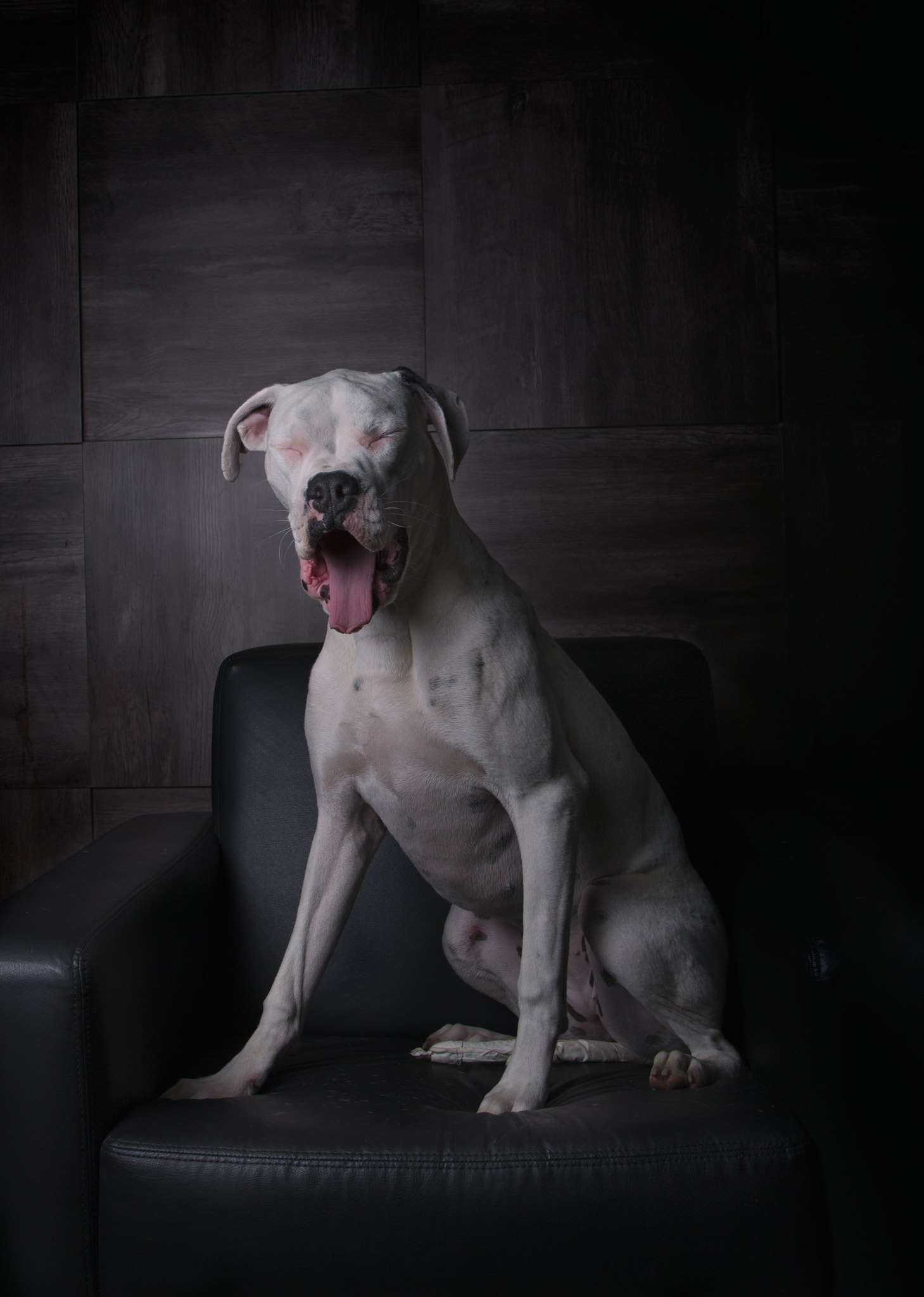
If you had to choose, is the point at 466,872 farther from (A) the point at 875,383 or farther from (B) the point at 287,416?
(A) the point at 875,383

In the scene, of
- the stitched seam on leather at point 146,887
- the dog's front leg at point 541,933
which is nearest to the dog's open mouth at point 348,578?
the dog's front leg at point 541,933

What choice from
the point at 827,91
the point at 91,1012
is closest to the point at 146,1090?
the point at 91,1012

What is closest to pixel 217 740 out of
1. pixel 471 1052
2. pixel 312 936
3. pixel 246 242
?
pixel 312 936

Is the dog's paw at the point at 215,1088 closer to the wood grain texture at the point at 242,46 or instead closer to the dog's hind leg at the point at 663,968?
the dog's hind leg at the point at 663,968

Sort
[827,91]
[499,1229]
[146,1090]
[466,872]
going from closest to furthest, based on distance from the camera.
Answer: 1. [499,1229]
2. [146,1090]
3. [466,872]
4. [827,91]

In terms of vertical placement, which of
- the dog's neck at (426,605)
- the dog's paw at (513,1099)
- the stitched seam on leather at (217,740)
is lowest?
the dog's paw at (513,1099)

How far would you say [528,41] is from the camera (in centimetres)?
249

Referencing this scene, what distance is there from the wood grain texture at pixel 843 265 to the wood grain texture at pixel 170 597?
131 cm

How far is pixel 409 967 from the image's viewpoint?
197 cm

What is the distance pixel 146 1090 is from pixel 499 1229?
0.55 m

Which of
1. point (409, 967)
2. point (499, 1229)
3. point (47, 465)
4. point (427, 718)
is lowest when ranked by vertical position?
point (499, 1229)

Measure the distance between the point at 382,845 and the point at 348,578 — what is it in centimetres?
80

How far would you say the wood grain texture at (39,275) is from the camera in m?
2.55

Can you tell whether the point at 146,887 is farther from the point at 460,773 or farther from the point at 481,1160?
the point at 481,1160
